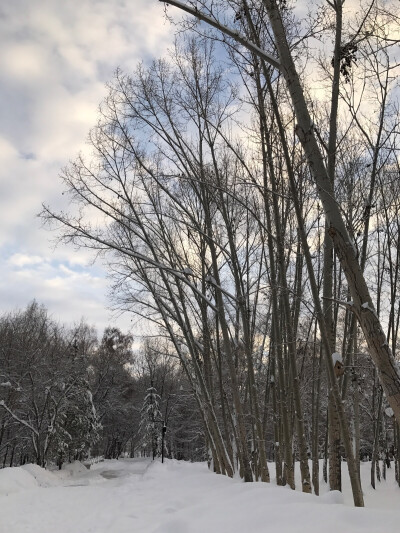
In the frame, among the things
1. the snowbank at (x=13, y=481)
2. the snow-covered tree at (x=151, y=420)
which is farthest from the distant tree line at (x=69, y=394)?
the snowbank at (x=13, y=481)

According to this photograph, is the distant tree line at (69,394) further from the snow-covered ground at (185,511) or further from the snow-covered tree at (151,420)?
the snow-covered ground at (185,511)

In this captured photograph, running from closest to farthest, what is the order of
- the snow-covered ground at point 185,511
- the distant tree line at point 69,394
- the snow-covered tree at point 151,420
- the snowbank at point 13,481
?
the snow-covered ground at point 185,511 < the snowbank at point 13,481 < the distant tree line at point 69,394 < the snow-covered tree at point 151,420

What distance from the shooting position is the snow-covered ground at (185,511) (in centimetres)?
303

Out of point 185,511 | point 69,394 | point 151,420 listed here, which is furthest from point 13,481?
point 151,420

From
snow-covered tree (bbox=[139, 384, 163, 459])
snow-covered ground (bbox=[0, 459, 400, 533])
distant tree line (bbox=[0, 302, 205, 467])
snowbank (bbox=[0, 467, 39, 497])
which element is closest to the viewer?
snow-covered ground (bbox=[0, 459, 400, 533])

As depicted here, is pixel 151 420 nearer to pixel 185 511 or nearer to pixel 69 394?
pixel 69 394

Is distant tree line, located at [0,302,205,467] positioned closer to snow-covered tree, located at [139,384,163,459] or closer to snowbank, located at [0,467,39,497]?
snow-covered tree, located at [139,384,163,459]

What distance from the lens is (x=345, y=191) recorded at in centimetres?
750

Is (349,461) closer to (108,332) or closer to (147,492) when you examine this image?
(147,492)

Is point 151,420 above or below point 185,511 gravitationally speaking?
above

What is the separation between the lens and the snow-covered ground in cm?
303

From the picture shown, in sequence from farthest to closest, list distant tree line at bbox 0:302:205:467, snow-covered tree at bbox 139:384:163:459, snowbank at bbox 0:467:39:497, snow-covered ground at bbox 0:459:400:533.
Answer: snow-covered tree at bbox 139:384:163:459, distant tree line at bbox 0:302:205:467, snowbank at bbox 0:467:39:497, snow-covered ground at bbox 0:459:400:533

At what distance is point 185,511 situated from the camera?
186 inches

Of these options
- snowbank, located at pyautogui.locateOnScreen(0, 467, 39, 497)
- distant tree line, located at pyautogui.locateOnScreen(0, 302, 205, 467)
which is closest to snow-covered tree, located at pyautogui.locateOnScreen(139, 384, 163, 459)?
distant tree line, located at pyautogui.locateOnScreen(0, 302, 205, 467)
